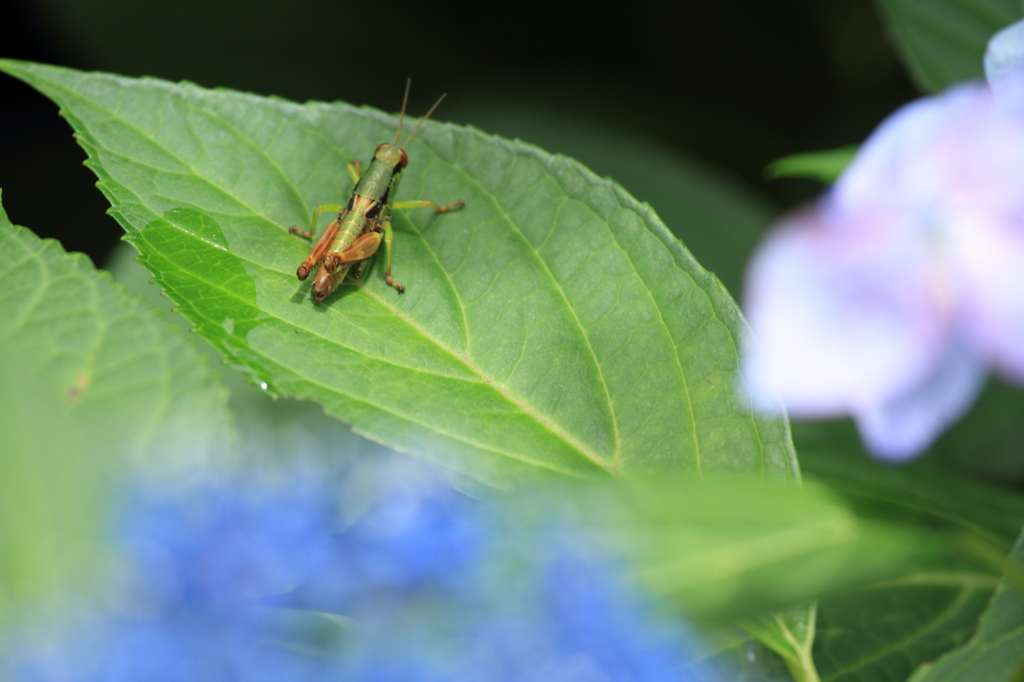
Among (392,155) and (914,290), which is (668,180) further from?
(914,290)

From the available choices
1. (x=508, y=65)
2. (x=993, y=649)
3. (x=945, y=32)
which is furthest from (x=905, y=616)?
(x=508, y=65)

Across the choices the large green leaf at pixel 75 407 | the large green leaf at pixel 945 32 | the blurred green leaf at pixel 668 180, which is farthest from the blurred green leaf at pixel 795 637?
the blurred green leaf at pixel 668 180

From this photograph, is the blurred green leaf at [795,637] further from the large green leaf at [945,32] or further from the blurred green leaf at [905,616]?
the large green leaf at [945,32]

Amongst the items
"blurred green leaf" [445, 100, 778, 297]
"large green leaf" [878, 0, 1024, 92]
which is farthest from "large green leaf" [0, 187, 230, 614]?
Result: "blurred green leaf" [445, 100, 778, 297]

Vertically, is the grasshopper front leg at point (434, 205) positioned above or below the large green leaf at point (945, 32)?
below

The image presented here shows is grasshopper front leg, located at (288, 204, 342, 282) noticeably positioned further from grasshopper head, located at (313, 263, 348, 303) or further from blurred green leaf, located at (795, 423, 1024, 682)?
blurred green leaf, located at (795, 423, 1024, 682)

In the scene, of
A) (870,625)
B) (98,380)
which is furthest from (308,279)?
(870,625)
